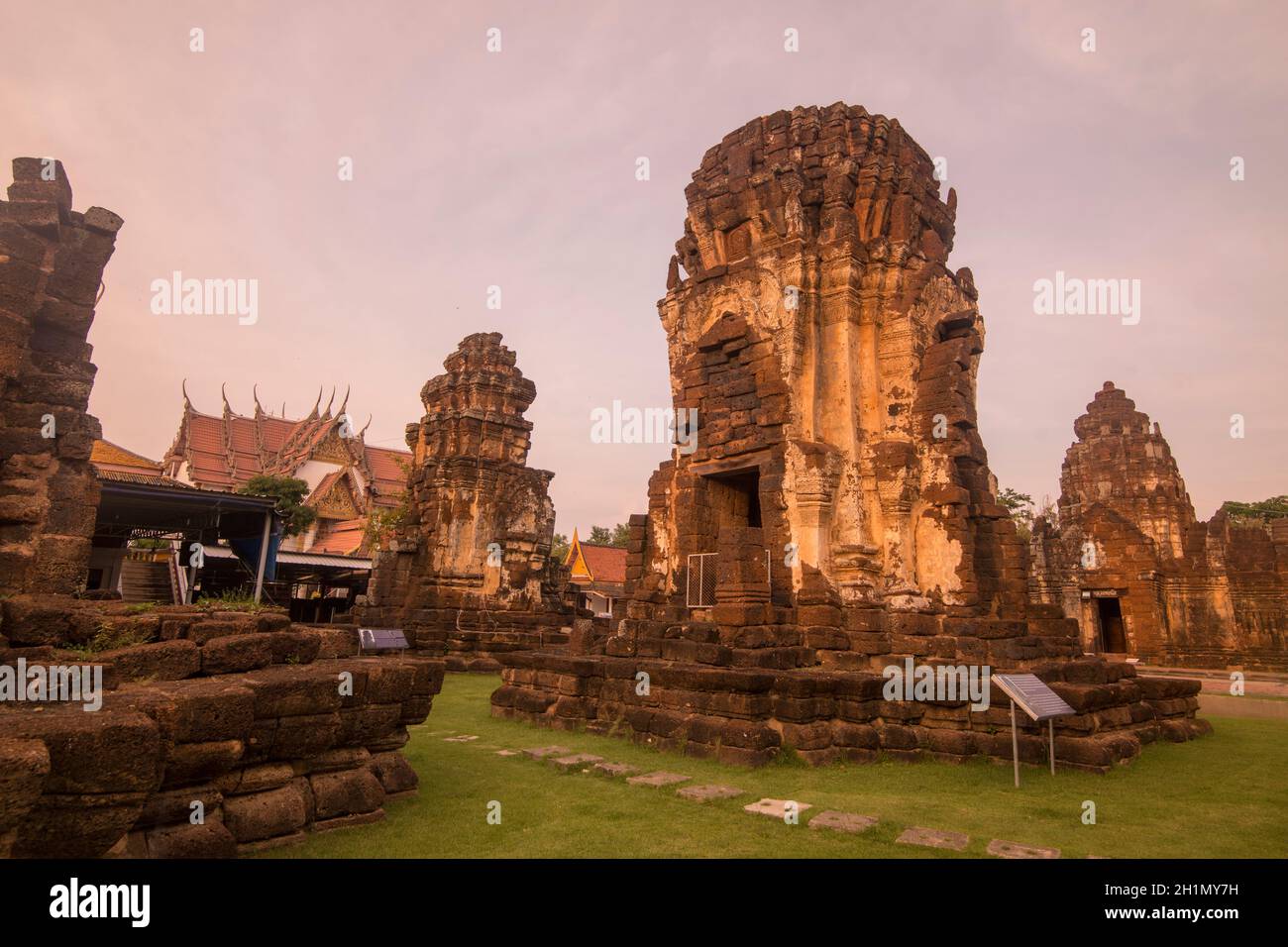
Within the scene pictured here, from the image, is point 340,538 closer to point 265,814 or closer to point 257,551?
point 257,551

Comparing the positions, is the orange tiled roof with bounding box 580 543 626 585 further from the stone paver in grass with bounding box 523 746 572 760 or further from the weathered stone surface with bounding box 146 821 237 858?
the weathered stone surface with bounding box 146 821 237 858

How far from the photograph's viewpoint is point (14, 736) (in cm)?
281

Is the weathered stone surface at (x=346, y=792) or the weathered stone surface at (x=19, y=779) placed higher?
the weathered stone surface at (x=19, y=779)

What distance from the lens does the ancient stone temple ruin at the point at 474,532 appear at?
17203 millimetres

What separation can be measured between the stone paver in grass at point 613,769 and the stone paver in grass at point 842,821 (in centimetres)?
190

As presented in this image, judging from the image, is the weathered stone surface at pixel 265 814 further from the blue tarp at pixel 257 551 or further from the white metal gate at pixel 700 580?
the blue tarp at pixel 257 551

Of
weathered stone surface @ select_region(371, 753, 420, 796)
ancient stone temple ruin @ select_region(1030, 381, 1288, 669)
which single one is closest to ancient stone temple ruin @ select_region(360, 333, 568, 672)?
weathered stone surface @ select_region(371, 753, 420, 796)

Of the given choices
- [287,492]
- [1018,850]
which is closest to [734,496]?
[1018,850]

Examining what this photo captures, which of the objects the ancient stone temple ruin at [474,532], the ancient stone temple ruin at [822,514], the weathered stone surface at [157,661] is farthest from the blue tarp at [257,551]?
the weathered stone surface at [157,661]

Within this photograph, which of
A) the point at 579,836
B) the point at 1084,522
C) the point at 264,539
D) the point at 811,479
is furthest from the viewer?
the point at 1084,522

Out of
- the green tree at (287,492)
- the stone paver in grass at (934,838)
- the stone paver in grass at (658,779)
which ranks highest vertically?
the green tree at (287,492)
